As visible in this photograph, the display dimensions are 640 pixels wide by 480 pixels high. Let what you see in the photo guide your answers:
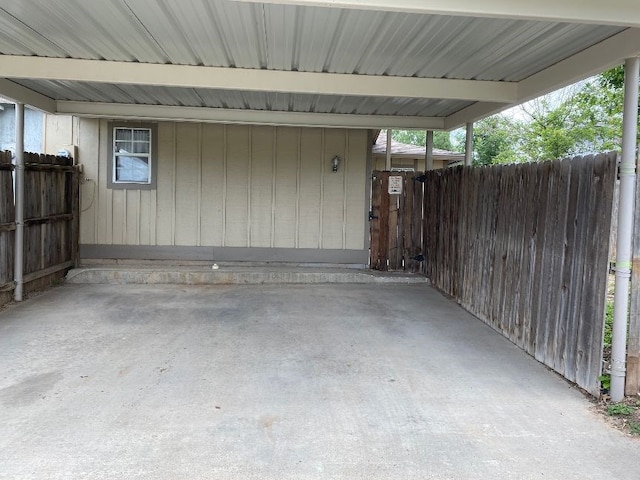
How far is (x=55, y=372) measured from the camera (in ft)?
13.3

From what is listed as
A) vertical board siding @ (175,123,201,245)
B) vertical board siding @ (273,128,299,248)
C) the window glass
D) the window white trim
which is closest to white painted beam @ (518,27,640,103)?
vertical board siding @ (273,128,299,248)

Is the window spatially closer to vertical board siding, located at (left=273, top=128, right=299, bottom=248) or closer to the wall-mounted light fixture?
vertical board siding, located at (left=273, top=128, right=299, bottom=248)

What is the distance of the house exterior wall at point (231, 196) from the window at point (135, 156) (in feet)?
0.47

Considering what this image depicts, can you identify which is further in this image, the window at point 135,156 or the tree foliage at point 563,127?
the tree foliage at point 563,127

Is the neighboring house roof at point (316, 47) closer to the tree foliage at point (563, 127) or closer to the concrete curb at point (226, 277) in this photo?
the concrete curb at point (226, 277)

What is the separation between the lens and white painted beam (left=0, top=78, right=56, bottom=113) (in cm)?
603

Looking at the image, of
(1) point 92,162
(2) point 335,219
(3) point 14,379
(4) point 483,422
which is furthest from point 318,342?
(1) point 92,162

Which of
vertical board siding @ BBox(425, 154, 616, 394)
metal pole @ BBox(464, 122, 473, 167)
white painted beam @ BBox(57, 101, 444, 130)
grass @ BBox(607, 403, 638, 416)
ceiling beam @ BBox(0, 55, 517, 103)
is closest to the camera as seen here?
grass @ BBox(607, 403, 638, 416)

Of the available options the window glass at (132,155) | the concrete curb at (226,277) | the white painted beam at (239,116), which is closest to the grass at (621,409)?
the concrete curb at (226,277)

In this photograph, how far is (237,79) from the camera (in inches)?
214

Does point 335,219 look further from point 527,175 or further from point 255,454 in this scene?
point 255,454

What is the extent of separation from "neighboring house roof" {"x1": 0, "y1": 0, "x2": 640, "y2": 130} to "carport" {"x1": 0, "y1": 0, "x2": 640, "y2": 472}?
2 cm

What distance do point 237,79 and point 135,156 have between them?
401 cm

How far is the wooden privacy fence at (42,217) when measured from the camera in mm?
6113
